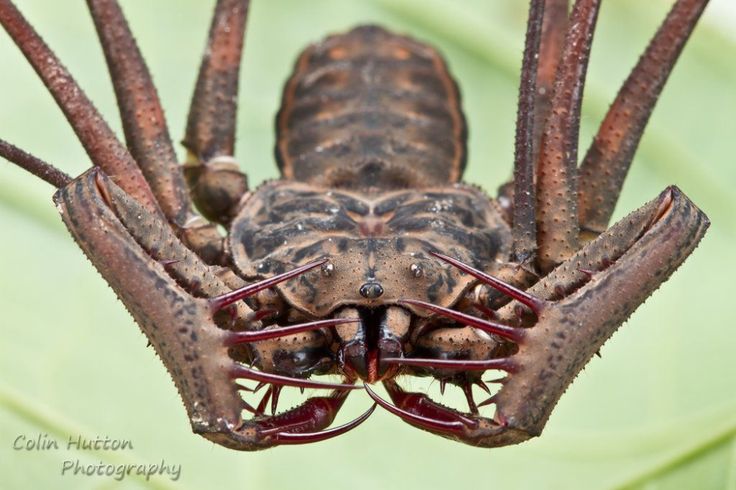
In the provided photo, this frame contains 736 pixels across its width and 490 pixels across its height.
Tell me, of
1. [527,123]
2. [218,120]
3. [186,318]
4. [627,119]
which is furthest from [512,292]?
[218,120]

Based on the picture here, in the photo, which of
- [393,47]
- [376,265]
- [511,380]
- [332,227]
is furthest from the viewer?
[393,47]

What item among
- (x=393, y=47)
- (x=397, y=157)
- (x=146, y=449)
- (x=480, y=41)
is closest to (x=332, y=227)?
(x=397, y=157)

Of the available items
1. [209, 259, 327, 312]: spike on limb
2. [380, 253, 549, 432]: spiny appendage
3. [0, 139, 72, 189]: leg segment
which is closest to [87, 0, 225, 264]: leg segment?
[0, 139, 72, 189]: leg segment

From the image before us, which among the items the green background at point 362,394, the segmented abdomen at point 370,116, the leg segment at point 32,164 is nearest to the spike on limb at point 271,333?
the leg segment at point 32,164

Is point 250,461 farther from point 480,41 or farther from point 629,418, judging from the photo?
point 480,41

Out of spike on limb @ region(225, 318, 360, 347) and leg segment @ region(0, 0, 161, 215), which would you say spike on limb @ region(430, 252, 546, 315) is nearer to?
spike on limb @ region(225, 318, 360, 347)

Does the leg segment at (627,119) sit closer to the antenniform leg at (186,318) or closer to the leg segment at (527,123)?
the leg segment at (527,123)

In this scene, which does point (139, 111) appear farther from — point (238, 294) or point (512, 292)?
point (512, 292)
